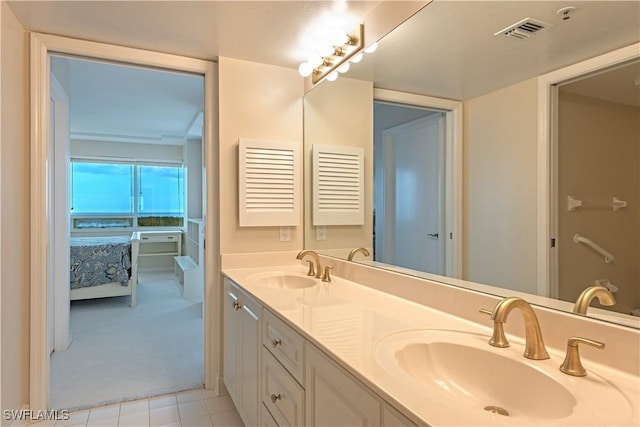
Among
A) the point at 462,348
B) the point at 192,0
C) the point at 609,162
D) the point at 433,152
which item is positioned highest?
the point at 192,0

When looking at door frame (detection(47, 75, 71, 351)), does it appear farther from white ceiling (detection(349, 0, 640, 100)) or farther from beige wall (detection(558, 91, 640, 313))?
beige wall (detection(558, 91, 640, 313))

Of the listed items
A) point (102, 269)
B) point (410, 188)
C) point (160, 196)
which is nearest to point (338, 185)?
point (410, 188)

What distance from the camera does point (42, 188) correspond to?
2.06 metres

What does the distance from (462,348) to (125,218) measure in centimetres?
699

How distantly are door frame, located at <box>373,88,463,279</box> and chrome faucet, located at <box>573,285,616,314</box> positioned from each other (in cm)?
46

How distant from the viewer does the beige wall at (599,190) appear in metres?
0.89

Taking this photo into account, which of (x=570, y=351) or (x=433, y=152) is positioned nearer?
(x=570, y=351)

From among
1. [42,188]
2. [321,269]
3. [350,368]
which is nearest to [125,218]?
[42,188]

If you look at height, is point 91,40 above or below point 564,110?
above

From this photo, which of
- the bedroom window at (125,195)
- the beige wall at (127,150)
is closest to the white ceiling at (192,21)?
the beige wall at (127,150)

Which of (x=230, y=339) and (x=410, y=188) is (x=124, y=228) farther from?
(x=410, y=188)

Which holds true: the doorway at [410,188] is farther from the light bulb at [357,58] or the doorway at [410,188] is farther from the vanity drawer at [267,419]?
the vanity drawer at [267,419]

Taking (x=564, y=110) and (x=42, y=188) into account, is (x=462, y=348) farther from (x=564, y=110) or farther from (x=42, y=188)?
(x=42, y=188)

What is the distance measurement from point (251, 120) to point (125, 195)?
5.38 m
